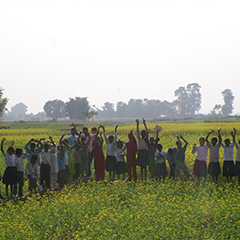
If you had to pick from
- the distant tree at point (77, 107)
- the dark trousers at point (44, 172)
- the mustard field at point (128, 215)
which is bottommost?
the mustard field at point (128, 215)

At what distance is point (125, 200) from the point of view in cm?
1083

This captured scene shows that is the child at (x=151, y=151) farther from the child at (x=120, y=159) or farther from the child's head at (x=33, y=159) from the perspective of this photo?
the child's head at (x=33, y=159)

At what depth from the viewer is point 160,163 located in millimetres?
13555

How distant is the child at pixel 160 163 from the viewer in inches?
529

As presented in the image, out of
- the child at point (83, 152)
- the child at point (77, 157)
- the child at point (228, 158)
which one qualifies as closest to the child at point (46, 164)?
the child at point (77, 157)

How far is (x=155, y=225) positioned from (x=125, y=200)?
2620 millimetres

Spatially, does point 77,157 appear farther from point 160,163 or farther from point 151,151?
point 160,163

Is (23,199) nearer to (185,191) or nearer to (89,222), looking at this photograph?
(89,222)

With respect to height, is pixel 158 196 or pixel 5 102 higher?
pixel 5 102

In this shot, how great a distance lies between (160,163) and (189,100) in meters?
178

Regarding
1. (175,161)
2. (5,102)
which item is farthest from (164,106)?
(175,161)

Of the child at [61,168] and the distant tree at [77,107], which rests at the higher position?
the distant tree at [77,107]

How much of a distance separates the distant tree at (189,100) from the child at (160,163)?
174 m

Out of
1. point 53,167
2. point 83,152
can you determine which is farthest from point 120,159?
point 53,167
